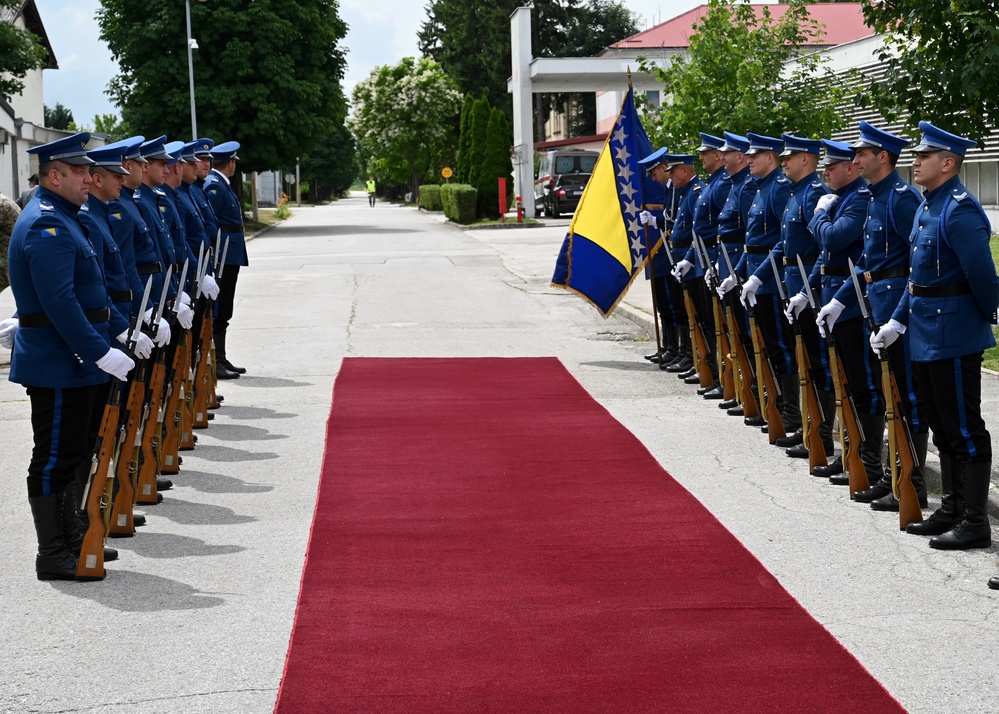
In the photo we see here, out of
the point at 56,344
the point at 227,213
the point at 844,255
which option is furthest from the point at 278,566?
the point at 227,213

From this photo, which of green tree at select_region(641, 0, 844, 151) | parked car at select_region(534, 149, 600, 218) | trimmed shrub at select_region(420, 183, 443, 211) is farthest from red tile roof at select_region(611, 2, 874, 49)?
green tree at select_region(641, 0, 844, 151)

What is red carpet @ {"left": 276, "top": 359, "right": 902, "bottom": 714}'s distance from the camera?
180 inches

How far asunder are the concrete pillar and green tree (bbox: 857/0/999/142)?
1510 inches

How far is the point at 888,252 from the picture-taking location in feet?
23.2

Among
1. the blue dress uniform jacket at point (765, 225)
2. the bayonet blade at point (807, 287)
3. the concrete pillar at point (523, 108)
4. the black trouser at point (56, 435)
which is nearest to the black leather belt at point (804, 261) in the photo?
the bayonet blade at point (807, 287)

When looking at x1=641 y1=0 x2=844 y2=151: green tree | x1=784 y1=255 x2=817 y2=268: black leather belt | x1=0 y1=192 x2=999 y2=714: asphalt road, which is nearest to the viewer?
x1=0 y1=192 x2=999 y2=714: asphalt road

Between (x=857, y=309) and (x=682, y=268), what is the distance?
12.5ft

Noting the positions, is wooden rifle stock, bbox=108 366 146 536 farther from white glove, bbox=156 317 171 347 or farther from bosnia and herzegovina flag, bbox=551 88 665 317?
bosnia and herzegovina flag, bbox=551 88 665 317

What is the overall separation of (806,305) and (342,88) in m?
40.5

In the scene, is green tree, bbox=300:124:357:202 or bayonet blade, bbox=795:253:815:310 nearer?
bayonet blade, bbox=795:253:815:310

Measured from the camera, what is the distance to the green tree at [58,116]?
331 feet

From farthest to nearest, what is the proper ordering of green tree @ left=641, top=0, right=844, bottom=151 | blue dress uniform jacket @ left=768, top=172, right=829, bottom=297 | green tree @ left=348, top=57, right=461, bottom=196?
green tree @ left=348, top=57, right=461, bottom=196, green tree @ left=641, top=0, right=844, bottom=151, blue dress uniform jacket @ left=768, top=172, right=829, bottom=297

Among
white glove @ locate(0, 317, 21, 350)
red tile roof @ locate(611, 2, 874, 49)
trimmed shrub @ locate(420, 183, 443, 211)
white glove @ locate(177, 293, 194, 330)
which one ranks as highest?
red tile roof @ locate(611, 2, 874, 49)

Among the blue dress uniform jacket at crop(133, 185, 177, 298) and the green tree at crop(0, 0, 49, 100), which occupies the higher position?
the green tree at crop(0, 0, 49, 100)
